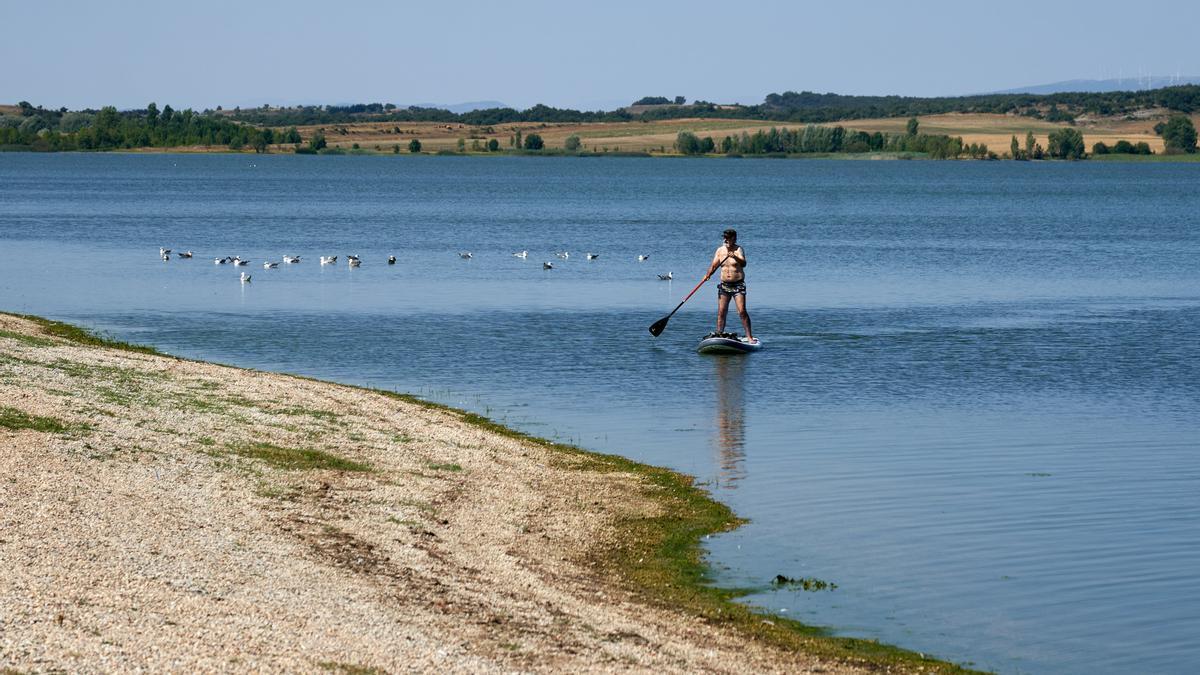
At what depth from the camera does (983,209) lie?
378 ft

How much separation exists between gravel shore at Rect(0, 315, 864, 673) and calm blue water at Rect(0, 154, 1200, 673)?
201cm

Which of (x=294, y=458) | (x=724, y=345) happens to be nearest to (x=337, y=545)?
(x=294, y=458)

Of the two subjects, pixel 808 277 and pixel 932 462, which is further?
pixel 808 277

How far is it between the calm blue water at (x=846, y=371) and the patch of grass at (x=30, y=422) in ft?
25.0

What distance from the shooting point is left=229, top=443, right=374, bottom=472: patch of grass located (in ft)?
65.7

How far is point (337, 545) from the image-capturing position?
16141mm

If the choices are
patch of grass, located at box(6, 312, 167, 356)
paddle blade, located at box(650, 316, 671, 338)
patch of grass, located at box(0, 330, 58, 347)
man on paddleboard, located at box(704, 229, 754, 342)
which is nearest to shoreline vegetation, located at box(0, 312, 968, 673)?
patch of grass, located at box(0, 330, 58, 347)

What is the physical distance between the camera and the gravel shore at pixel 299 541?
12.5m

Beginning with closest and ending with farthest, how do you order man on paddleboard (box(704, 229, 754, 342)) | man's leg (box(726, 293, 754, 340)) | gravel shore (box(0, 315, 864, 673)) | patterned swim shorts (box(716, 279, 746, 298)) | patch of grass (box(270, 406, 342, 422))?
gravel shore (box(0, 315, 864, 673))
patch of grass (box(270, 406, 342, 422))
man on paddleboard (box(704, 229, 754, 342))
patterned swim shorts (box(716, 279, 746, 298))
man's leg (box(726, 293, 754, 340))

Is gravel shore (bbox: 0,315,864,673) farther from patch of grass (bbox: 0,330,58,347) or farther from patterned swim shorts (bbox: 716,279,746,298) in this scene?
patterned swim shorts (bbox: 716,279,746,298)

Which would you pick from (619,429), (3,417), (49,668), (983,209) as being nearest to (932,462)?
(619,429)

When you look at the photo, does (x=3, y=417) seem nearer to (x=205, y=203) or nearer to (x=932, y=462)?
(x=932, y=462)

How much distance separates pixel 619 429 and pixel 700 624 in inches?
412

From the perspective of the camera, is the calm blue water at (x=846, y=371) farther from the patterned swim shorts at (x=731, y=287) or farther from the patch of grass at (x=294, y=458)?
the patch of grass at (x=294, y=458)
